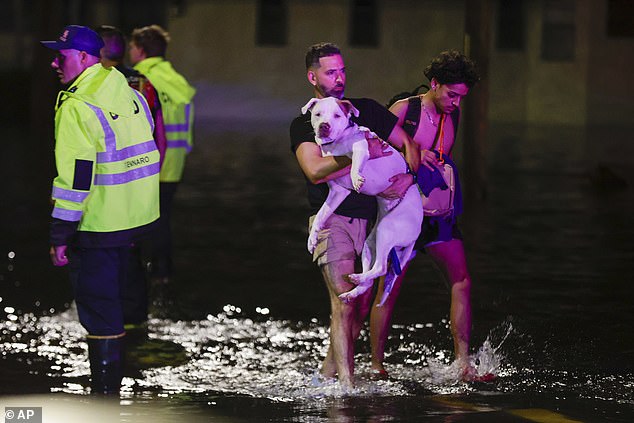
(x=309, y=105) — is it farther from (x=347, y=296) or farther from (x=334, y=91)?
(x=347, y=296)

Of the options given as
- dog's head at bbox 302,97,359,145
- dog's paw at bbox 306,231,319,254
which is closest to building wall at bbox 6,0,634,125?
dog's paw at bbox 306,231,319,254

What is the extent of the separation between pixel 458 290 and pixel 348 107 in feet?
5.32

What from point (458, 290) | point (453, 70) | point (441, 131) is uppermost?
point (453, 70)

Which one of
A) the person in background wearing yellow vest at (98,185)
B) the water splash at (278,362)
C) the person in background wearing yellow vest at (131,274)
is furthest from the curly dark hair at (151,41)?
the person in background wearing yellow vest at (98,185)

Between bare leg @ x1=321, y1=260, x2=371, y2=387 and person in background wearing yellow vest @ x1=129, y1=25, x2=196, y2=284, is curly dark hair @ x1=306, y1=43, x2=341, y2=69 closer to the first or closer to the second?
bare leg @ x1=321, y1=260, x2=371, y2=387

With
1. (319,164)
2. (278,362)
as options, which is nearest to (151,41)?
(278,362)

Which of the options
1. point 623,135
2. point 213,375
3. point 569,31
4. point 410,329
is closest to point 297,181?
point 410,329

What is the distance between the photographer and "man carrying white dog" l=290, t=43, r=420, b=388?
702 cm

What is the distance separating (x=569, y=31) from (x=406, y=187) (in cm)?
3016

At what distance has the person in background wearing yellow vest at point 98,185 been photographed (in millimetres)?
6961

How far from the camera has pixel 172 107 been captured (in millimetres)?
10727

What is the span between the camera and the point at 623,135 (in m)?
31.6

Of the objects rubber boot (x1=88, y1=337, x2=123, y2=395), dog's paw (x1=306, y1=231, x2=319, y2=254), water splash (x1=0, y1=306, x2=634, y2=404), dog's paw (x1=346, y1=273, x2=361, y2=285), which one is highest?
dog's paw (x1=306, y1=231, x2=319, y2=254)

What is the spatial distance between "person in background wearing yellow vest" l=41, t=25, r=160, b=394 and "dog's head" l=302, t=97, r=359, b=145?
99cm
